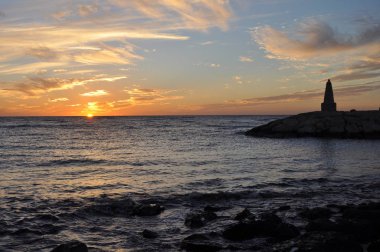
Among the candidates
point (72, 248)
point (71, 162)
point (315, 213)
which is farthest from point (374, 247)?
point (71, 162)

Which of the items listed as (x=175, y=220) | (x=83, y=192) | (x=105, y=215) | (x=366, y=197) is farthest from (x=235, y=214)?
(x=83, y=192)

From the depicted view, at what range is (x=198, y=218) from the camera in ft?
48.2

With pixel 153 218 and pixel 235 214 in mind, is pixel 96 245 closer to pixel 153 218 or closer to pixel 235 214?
pixel 153 218

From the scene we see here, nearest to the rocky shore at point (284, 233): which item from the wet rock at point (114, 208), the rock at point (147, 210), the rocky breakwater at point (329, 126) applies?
the rock at point (147, 210)

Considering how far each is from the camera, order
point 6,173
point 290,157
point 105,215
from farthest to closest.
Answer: point 290,157
point 6,173
point 105,215

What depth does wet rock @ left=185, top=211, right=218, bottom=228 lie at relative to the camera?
46.9ft

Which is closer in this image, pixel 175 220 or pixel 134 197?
pixel 175 220

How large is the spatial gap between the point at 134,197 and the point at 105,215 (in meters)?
3.37

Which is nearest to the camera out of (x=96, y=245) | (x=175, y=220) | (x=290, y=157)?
(x=96, y=245)

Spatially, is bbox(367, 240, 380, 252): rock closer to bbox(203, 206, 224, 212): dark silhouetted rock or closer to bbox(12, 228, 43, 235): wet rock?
bbox(203, 206, 224, 212): dark silhouetted rock

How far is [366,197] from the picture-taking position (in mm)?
19125

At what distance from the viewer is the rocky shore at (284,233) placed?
1067cm

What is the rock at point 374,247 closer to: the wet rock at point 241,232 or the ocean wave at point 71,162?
the wet rock at point 241,232

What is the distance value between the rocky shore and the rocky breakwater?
155 ft
